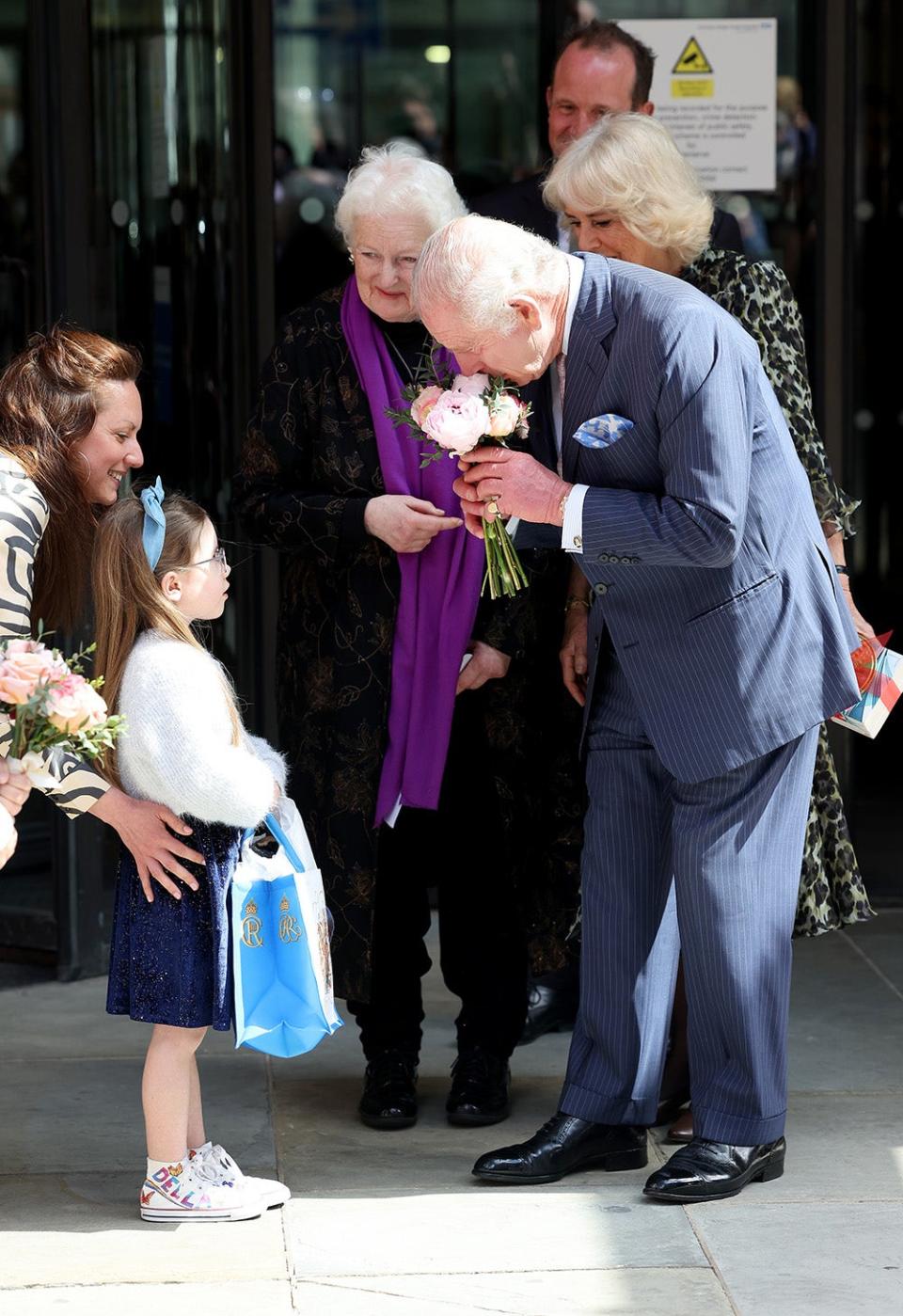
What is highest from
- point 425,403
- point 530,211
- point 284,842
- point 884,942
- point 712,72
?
point 712,72

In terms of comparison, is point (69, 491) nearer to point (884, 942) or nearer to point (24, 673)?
point (24, 673)

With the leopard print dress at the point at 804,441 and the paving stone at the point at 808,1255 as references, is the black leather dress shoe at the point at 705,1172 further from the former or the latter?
the leopard print dress at the point at 804,441

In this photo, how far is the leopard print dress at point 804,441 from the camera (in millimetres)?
3910

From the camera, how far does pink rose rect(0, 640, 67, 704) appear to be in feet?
9.88

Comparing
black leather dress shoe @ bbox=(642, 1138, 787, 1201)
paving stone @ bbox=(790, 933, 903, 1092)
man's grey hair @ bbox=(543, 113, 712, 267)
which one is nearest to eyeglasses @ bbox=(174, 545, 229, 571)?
man's grey hair @ bbox=(543, 113, 712, 267)

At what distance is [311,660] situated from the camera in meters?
4.08

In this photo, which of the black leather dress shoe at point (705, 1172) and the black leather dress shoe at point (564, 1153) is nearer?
the black leather dress shoe at point (705, 1172)

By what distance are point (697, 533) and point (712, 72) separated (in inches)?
102

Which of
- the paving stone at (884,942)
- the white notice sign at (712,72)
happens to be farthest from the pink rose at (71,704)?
the white notice sign at (712,72)

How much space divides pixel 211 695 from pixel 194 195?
2141 mm

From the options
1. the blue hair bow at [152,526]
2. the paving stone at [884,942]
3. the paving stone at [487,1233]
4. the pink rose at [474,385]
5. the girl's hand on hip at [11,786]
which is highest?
the pink rose at [474,385]

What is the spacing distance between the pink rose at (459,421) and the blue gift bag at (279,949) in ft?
2.39

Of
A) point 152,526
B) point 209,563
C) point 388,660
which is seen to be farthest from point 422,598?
point 152,526

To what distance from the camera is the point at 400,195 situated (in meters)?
3.83
